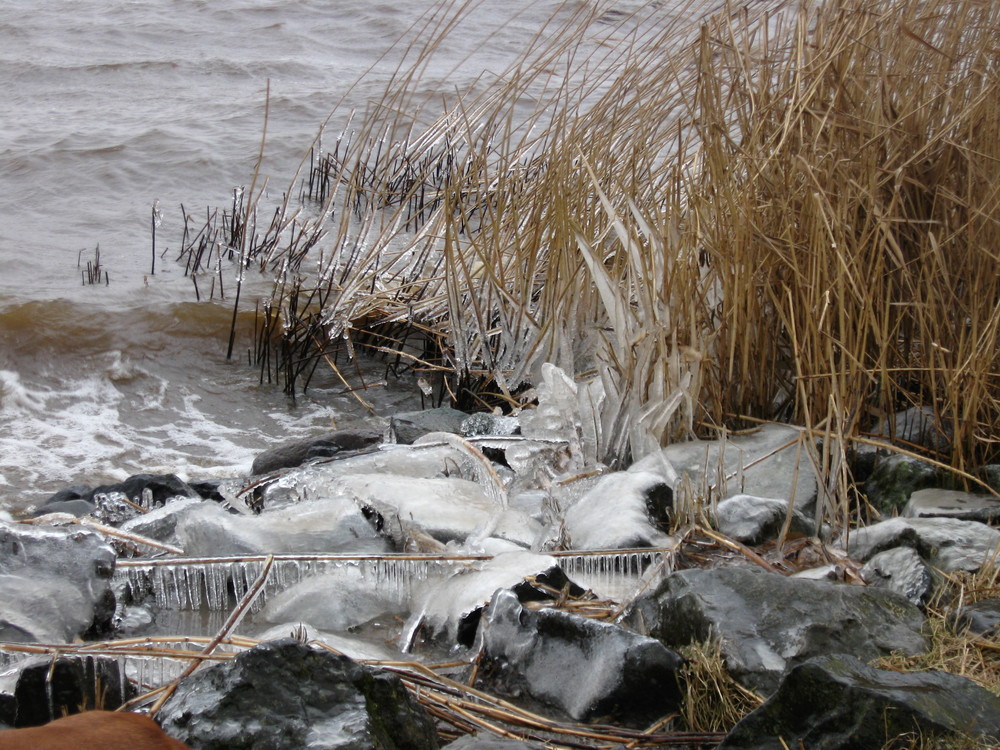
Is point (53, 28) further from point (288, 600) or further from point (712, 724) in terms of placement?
point (712, 724)

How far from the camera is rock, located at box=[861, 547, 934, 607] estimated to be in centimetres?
205

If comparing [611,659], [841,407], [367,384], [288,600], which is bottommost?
[367,384]

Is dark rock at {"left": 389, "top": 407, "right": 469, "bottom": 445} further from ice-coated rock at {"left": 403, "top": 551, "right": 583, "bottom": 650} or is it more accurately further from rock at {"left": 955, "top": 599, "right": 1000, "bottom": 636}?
rock at {"left": 955, "top": 599, "right": 1000, "bottom": 636}

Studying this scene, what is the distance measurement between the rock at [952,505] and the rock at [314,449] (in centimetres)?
166

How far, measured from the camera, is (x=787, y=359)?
2.95 metres

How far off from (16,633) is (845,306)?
79.7 inches

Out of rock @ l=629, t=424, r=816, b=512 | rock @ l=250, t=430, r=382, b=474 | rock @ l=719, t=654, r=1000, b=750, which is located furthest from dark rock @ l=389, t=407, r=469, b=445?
rock @ l=719, t=654, r=1000, b=750

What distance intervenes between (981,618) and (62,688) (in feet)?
5.21

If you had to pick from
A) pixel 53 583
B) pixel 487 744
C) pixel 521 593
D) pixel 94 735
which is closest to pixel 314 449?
pixel 53 583

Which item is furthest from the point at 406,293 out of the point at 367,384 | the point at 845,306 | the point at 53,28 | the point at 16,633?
the point at 53,28

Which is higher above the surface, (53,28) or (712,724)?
(53,28)

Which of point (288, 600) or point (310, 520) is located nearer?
point (288, 600)

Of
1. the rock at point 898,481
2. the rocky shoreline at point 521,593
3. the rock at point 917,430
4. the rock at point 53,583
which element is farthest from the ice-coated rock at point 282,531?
the rock at point 917,430

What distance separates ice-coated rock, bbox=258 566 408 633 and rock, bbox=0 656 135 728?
49 centimetres
